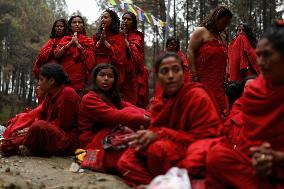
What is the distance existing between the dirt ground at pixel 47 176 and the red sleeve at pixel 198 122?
0.61 meters

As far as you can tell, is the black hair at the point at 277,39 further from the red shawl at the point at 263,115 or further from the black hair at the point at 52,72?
the black hair at the point at 52,72

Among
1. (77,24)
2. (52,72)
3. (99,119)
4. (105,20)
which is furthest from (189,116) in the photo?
(77,24)

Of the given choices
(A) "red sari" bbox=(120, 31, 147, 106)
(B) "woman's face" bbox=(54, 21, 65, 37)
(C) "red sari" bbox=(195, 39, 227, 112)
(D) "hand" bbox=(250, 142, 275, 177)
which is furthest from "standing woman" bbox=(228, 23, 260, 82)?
(D) "hand" bbox=(250, 142, 275, 177)

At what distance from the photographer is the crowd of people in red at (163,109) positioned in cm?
268

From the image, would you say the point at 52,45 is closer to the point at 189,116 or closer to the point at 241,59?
the point at 241,59

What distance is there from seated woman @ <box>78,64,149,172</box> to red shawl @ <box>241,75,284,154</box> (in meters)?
1.40

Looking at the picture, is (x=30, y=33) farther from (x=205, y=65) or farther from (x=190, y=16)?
(x=205, y=65)

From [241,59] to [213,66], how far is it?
962 mm

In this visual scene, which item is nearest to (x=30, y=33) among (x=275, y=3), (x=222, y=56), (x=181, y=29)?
(x=181, y=29)

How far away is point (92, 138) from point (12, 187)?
1.37m

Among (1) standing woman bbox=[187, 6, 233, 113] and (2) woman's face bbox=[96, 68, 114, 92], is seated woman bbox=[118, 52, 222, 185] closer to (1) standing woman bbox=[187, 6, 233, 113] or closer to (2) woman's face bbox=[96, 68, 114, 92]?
(2) woman's face bbox=[96, 68, 114, 92]

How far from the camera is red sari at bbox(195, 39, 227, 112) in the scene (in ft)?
16.3

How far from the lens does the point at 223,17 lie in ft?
16.0

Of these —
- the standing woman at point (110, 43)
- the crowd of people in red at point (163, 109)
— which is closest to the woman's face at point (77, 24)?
→ the crowd of people in red at point (163, 109)
